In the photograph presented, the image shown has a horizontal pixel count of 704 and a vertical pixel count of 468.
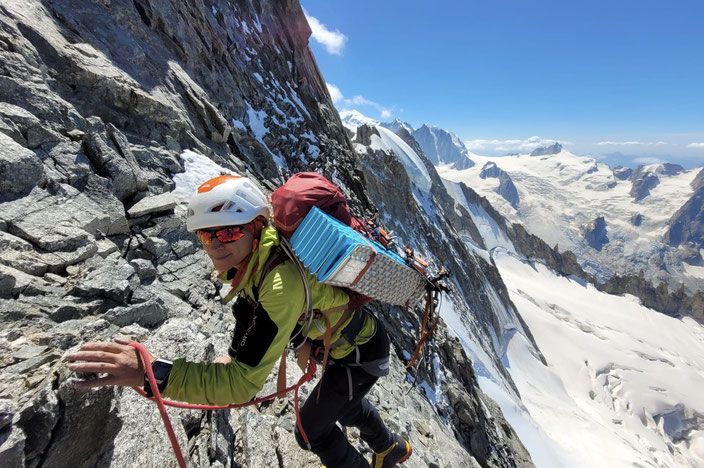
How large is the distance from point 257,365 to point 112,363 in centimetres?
100

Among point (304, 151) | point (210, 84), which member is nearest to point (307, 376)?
point (210, 84)

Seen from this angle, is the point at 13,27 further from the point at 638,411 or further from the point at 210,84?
the point at 638,411

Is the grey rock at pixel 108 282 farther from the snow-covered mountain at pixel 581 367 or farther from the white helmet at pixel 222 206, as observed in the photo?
the snow-covered mountain at pixel 581 367

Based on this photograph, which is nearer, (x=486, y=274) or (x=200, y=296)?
(x=200, y=296)

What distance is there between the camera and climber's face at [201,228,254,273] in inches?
120

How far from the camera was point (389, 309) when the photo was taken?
1647cm

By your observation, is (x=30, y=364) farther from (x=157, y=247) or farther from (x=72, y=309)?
(x=157, y=247)

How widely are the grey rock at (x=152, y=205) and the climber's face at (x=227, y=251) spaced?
16.2 ft

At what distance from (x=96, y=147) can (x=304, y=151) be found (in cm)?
1812

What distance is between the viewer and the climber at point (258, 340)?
8.01ft

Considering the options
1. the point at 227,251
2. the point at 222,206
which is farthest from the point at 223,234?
the point at 222,206

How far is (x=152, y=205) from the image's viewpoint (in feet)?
23.3

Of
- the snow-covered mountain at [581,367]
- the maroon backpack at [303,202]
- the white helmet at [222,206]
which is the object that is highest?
the maroon backpack at [303,202]

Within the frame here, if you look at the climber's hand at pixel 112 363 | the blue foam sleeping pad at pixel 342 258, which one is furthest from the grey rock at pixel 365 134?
the climber's hand at pixel 112 363
